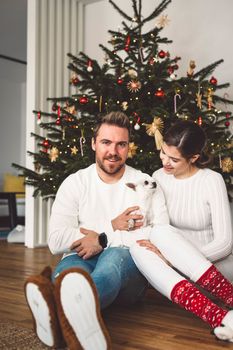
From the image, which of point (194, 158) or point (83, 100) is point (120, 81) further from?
point (194, 158)

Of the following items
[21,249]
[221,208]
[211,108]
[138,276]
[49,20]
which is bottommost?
[21,249]

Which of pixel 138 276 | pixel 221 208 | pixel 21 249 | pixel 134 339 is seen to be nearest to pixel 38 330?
pixel 134 339

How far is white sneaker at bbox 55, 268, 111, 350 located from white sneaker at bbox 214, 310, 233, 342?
0.39m

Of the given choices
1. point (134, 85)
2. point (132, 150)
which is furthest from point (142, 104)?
point (132, 150)

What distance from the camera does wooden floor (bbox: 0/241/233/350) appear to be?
162cm

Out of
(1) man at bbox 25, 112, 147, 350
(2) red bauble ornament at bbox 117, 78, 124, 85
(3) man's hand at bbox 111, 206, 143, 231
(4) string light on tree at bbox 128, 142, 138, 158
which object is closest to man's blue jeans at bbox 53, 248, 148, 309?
(1) man at bbox 25, 112, 147, 350

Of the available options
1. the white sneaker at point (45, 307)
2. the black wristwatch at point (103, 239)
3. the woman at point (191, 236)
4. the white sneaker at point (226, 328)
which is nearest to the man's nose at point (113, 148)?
the woman at point (191, 236)

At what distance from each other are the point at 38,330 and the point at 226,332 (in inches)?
23.8

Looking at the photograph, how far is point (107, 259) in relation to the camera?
1795 mm

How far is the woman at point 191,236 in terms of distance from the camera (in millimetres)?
1610

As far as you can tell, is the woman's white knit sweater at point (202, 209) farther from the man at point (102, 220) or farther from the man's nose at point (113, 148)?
the man's nose at point (113, 148)

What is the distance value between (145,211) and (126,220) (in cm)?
10

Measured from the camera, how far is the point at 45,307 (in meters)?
1.45

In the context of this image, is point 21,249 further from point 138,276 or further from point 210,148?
point 138,276
